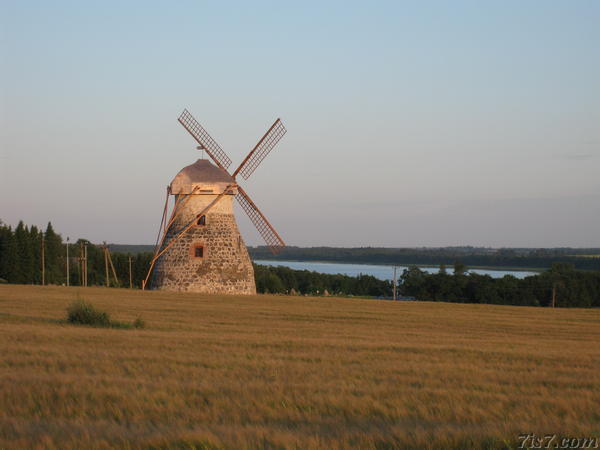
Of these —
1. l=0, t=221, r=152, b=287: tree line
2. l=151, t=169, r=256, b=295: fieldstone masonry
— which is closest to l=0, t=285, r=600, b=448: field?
l=151, t=169, r=256, b=295: fieldstone masonry

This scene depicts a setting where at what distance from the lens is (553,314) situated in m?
27.4

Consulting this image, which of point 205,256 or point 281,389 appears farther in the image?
point 205,256

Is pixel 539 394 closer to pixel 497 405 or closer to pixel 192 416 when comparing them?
pixel 497 405

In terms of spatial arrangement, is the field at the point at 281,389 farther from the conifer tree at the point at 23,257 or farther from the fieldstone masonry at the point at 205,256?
the conifer tree at the point at 23,257

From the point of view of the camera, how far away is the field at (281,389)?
5.13 m

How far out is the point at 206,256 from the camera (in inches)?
1341

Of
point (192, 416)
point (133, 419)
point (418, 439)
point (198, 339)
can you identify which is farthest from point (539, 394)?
point (198, 339)

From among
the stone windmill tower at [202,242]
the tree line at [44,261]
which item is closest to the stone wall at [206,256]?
the stone windmill tower at [202,242]

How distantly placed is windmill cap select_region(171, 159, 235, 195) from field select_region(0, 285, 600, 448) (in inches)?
747

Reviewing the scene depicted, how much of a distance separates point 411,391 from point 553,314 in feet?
70.8

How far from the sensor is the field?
513cm

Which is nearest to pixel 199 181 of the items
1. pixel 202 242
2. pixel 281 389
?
pixel 202 242

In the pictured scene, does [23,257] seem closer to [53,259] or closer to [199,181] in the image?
[53,259]

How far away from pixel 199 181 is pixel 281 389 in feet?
91.7
